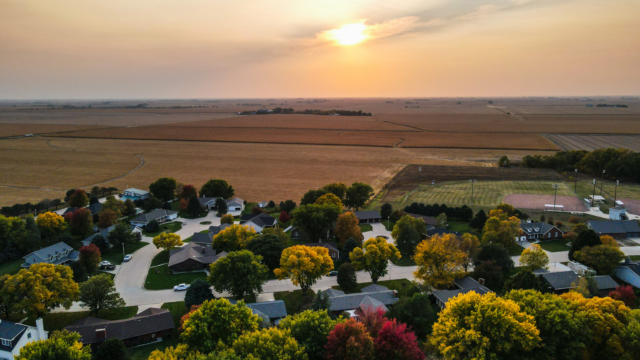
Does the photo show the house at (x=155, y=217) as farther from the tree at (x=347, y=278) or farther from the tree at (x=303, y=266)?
the tree at (x=347, y=278)

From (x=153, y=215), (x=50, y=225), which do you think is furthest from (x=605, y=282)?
(x=50, y=225)

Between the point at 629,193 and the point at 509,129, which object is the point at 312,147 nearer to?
the point at 629,193

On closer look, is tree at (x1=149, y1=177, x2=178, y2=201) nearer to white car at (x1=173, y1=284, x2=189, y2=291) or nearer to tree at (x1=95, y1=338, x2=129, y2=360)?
white car at (x1=173, y1=284, x2=189, y2=291)

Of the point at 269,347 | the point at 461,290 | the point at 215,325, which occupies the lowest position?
the point at 461,290

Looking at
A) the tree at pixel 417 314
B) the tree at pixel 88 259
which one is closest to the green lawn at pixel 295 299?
the tree at pixel 417 314

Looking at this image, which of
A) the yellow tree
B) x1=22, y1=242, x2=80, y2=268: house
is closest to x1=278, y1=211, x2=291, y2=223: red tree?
the yellow tree

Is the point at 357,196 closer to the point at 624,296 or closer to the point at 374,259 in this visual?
the point at 374,259
